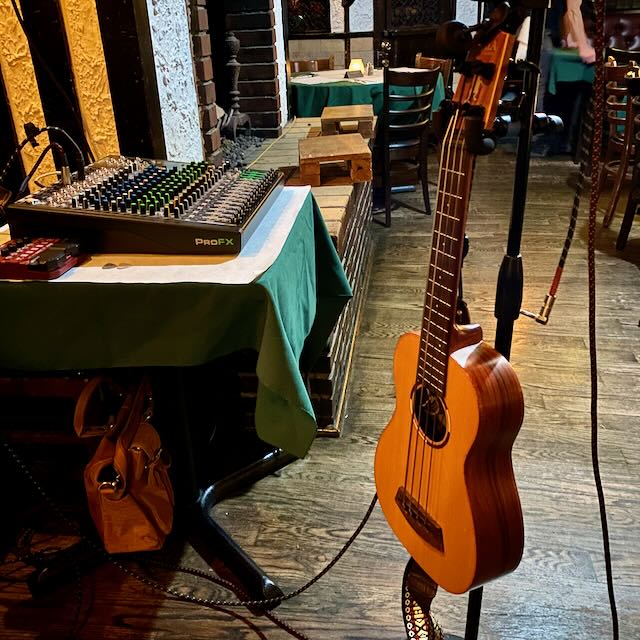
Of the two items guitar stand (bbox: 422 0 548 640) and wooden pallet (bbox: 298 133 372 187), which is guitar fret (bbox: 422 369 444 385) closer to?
guitar stand (bbox: 422 0 548 640)

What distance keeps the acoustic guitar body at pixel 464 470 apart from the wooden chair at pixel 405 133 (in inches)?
111

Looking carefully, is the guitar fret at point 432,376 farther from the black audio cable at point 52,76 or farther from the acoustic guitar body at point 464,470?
the black audio cable at point 52,76

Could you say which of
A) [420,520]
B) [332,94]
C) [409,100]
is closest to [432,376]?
[420,520]

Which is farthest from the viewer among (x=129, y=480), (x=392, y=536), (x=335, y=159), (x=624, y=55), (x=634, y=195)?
(x=624, y=55)

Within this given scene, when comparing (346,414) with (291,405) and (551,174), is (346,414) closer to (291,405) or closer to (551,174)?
(291,405)

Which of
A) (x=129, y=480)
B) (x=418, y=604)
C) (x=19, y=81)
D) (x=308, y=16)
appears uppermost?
(x=308, y=16)

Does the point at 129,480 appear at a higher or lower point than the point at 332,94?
lower

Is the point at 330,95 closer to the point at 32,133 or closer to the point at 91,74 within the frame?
the point at 91,74

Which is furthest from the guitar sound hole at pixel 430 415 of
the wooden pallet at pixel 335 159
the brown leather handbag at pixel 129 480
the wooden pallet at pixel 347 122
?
the wooden pallet at pixel 347 122

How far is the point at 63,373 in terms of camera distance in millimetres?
1632

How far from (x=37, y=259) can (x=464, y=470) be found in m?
0.84

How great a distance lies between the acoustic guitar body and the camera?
1.03m

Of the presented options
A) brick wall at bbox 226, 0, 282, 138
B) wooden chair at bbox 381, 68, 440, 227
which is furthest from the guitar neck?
brick wall at bbox 226, 0, 282, 138

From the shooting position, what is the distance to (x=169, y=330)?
3.96ft
